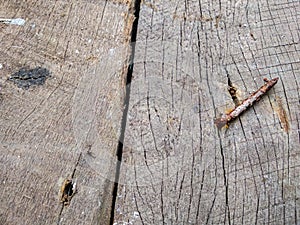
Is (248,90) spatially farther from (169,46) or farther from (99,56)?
(99,56)

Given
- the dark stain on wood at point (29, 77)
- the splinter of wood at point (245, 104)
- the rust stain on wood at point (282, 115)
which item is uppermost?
the dark stain on wood at point (29, 77)

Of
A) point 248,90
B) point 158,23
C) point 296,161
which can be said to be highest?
point 158,23

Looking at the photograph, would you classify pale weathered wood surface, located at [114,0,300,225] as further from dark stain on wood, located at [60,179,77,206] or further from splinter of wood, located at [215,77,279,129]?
dark stain on wood, located at [60,179,77,206]

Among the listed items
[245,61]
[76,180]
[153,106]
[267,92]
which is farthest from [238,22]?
[76,180]

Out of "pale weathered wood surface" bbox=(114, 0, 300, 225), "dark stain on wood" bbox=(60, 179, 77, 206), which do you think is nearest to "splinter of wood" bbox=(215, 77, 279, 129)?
"pale weathered wood surface" bbox=(114, 0, 300, 225)

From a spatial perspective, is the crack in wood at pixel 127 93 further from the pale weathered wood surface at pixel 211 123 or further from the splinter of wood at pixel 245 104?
the splinter of wood at pixel 245 104

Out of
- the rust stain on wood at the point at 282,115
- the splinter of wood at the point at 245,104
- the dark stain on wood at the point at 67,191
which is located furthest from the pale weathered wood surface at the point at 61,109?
the rust stain on wood at the point at 282,115

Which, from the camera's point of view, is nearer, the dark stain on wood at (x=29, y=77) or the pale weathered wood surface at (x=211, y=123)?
the pale weathered wood surface at (x=211, y=123)
